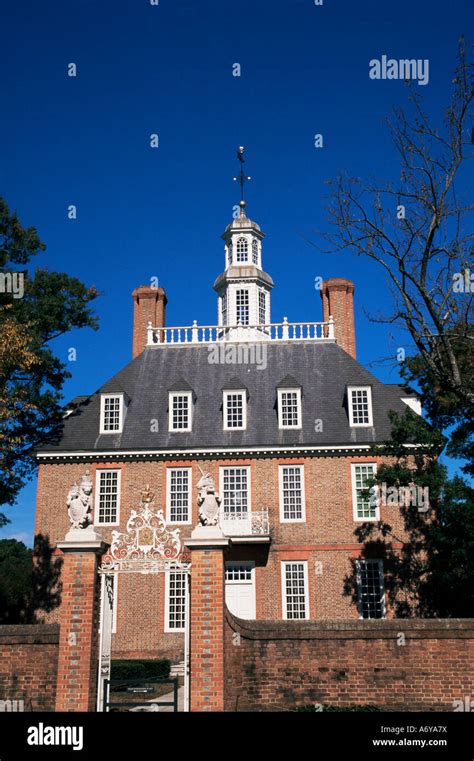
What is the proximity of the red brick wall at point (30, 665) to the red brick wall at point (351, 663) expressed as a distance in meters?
3.03

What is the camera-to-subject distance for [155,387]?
2941 centimetres

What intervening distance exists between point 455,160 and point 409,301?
9.19 ft

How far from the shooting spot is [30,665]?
12727 mm

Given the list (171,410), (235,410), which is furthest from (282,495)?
(171,410)

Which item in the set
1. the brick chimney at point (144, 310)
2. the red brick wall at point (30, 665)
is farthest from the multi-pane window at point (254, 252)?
the red brick wall at point (30, 665)

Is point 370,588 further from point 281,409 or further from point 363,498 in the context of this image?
point 281,409

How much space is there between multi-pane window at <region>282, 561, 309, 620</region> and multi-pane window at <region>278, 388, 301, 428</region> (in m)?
5.03

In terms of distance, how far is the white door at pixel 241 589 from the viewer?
81.8ft

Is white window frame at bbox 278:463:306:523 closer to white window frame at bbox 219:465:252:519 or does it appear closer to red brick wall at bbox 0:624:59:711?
white window frame at bbox 219:465:252:519

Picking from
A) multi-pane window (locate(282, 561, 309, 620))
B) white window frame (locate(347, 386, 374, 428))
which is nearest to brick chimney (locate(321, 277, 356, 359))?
white window frame (locate(347, 386, 374, 428))

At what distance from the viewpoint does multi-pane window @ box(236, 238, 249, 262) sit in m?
36.3

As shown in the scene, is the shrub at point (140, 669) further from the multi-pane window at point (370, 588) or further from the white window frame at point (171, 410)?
the white window frame at point (171, 410)

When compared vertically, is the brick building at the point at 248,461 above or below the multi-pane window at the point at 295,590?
above
